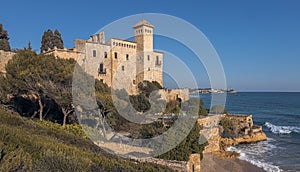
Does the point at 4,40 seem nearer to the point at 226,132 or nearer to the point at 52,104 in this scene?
the point at 52,104

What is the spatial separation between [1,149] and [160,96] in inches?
822

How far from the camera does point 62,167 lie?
16.2 ft

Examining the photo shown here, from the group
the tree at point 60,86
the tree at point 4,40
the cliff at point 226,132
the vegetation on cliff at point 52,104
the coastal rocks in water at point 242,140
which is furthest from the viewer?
the tree at point 4,40

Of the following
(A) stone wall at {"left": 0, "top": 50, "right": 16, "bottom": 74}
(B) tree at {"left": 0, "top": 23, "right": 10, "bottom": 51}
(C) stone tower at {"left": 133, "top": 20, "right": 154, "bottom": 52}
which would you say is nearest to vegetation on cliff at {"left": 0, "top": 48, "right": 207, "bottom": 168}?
(A) stone wall at {"left": 0, "top": 50, "right": 16, "bottom": 74}

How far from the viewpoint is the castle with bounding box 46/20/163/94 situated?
21.0 m

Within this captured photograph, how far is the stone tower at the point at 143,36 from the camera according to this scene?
25906mm

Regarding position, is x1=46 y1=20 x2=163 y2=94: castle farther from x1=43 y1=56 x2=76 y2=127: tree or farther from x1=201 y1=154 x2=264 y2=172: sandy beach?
x1=201 y1=154 x2=264 y2=172: sandy beach

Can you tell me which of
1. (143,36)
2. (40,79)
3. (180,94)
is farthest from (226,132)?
(40,79)

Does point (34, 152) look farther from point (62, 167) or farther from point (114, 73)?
point (114, 73)

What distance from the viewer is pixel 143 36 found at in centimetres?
2573

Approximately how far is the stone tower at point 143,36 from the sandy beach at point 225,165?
14.7 metres

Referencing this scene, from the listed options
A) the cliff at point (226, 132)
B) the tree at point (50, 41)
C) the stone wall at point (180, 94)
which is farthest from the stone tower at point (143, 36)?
the cliff at point (226, 132)

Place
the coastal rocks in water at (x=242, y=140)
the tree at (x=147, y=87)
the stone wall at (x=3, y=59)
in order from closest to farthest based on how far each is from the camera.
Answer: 1. the stone wall at (x=3, y=59)
2. the coastal rocks in water at (x=242, y=140)
3. the tree at (x=147, y=87)

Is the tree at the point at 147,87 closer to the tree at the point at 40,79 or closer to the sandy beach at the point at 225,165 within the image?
the sandy beach at the point at 225,165
